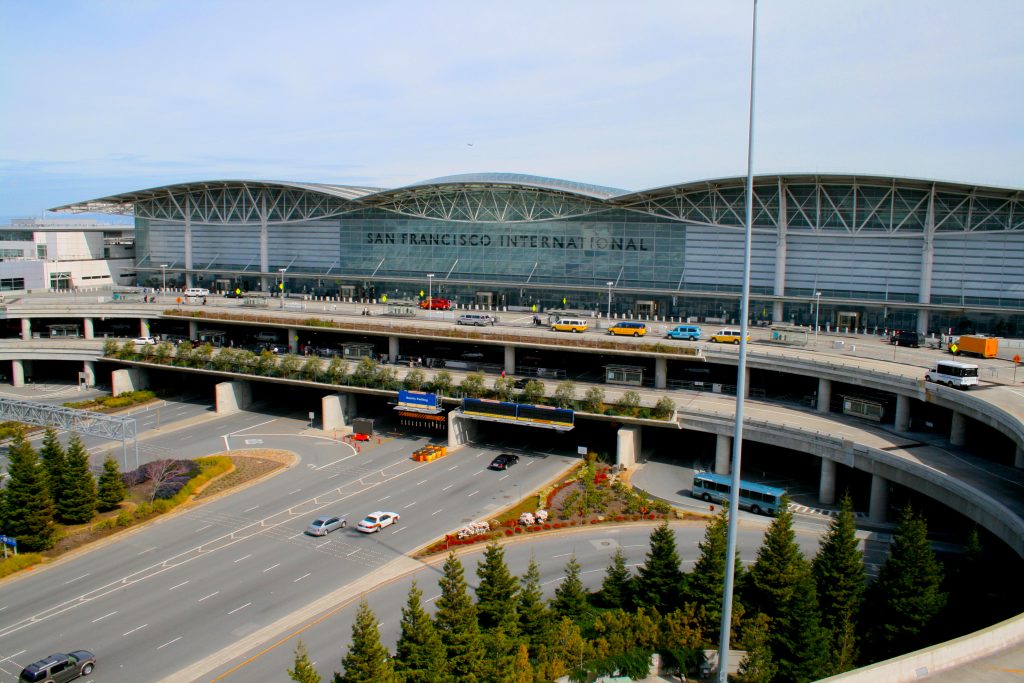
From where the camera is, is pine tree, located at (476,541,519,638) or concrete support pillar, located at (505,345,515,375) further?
concrete support pillar, located at (505,345,515,375)

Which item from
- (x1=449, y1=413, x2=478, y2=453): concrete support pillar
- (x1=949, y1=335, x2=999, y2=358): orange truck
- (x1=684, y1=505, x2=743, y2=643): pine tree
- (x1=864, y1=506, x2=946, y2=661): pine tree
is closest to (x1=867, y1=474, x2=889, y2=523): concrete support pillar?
(x1=864, y1=506, x2=946, y2=661): pine tree

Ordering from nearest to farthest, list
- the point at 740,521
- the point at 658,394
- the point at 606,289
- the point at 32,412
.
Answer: the point at 740,521
the point at 32,412
the point at 658,394
the point at 606,289

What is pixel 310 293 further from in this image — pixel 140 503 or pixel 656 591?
pixel 656 591

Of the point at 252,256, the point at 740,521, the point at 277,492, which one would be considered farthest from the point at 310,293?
the point at 740,521

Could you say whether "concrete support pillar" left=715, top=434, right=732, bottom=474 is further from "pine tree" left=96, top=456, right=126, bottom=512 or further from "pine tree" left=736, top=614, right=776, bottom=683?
"pine tree" left=96, top=456, right=126, bottom=512

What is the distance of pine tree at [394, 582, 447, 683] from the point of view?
21031mm

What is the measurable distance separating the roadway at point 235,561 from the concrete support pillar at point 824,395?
15777mm

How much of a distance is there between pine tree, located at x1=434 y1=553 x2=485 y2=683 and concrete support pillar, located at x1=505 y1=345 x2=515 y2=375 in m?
35.0

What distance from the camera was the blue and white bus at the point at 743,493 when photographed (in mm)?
37969

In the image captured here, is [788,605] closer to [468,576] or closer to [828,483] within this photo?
[468,576]

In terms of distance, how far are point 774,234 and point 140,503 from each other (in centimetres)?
5354

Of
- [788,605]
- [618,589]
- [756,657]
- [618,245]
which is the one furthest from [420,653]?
[618,245]

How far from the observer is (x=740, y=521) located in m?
37.3

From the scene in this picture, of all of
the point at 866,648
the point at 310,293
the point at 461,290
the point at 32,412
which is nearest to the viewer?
the point at 866,648
